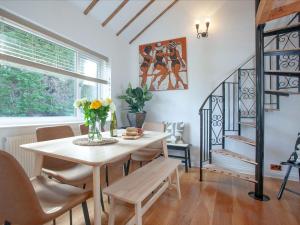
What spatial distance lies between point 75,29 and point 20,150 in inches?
74.0

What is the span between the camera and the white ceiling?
2887 mm

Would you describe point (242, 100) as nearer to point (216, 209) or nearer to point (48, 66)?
point (216, 209)

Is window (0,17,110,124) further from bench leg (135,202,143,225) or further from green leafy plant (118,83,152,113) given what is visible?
bench leg (135,202,143,225)

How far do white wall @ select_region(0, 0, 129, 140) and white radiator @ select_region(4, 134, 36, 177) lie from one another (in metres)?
0.09

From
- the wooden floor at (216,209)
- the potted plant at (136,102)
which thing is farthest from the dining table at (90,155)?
the potted plant at (136,102)

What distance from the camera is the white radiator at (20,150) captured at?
6.12ft

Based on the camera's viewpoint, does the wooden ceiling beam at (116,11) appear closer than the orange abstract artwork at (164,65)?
Yes

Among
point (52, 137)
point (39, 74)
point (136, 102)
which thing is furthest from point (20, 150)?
point (136, 102)

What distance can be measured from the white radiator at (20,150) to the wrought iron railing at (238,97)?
2.31 m

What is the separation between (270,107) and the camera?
2795mm

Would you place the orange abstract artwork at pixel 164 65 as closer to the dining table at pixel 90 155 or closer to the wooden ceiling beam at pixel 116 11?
the wooden ceiling beam at pixel 116 11

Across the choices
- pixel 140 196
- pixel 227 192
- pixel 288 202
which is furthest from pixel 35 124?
pixel 288 202

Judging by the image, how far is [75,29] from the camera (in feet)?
8.92

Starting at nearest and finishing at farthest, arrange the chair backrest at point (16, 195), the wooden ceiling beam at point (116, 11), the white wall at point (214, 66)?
the chair backrest at point (16, 195) → the white wall at point (214, 66) → the wooden ceiling beam at point (116, 11)
